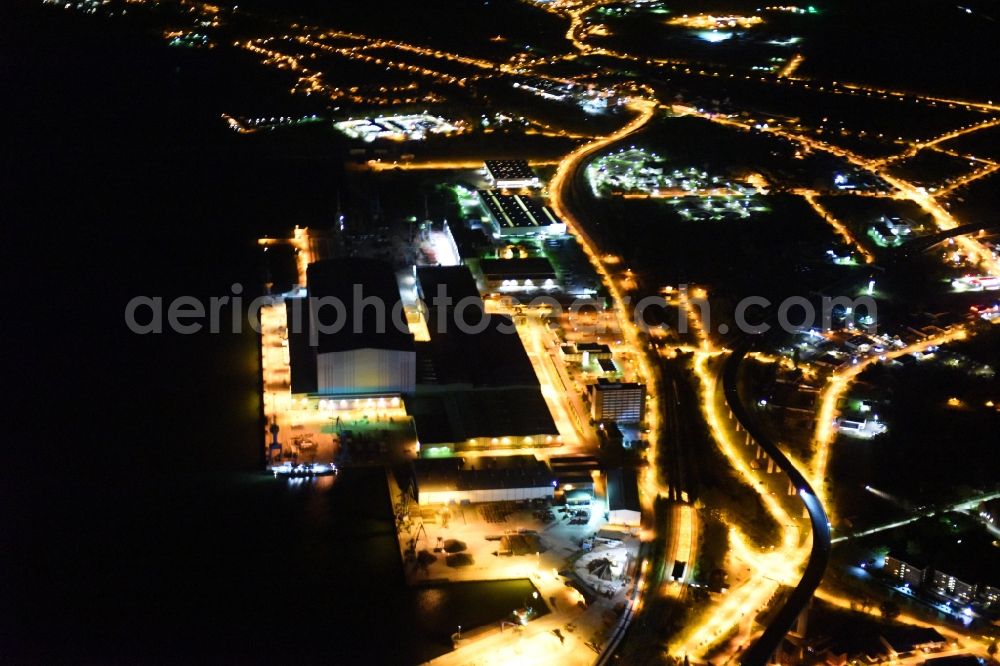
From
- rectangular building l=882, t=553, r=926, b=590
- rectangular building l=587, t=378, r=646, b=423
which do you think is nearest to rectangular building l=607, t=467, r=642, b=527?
rectangular building l=587, t=378, r=646, b=423

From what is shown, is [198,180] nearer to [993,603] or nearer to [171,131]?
[171,131]

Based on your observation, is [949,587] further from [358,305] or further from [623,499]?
[358,305]

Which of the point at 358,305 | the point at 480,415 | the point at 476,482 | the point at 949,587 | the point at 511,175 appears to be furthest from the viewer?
the point at 511,175

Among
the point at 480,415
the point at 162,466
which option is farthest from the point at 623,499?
the point at 162,466

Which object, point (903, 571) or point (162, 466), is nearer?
point (903, 571)

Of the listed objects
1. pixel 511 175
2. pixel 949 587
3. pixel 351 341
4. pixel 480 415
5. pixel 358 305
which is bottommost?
pixel 949 587

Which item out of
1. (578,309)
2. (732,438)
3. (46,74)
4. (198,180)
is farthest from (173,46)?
(732,438)

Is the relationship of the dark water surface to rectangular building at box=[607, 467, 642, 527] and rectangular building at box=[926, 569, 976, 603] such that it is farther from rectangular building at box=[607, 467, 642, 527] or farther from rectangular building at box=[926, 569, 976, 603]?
rectangular building at box=[926, 569, 976, 603]
